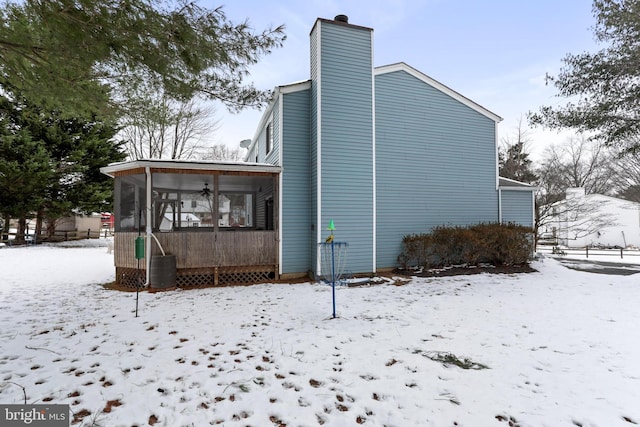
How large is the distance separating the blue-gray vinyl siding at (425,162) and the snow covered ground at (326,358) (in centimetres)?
301

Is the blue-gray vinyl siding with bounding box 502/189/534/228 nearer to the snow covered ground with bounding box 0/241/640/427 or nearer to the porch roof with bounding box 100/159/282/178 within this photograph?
the snow covered ground with bounding box 0/241/640/427

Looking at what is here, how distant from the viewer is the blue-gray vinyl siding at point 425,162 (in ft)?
28.4

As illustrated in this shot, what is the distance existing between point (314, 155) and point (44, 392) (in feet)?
21.7

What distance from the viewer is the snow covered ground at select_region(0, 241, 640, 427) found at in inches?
98.7

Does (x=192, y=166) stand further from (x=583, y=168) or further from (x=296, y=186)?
(x=583, y=168)

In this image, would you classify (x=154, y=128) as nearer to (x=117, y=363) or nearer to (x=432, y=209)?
(x=117, y=363)

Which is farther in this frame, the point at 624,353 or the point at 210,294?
the point at 210,294

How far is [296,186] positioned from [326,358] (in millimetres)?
5329

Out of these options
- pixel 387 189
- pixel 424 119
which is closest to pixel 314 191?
pixel 387 189

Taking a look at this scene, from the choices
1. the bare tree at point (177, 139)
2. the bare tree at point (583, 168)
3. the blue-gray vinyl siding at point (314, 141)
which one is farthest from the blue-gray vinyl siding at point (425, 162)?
the bare tree at point (583, 168)

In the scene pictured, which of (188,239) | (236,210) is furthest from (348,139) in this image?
(236,210)

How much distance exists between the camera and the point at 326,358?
3.46m

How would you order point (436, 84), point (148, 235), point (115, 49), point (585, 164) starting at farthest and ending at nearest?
point (585, 164) < point (436, 84) < point (148, 235) < point (115, 49)

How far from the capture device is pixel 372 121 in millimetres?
8258
